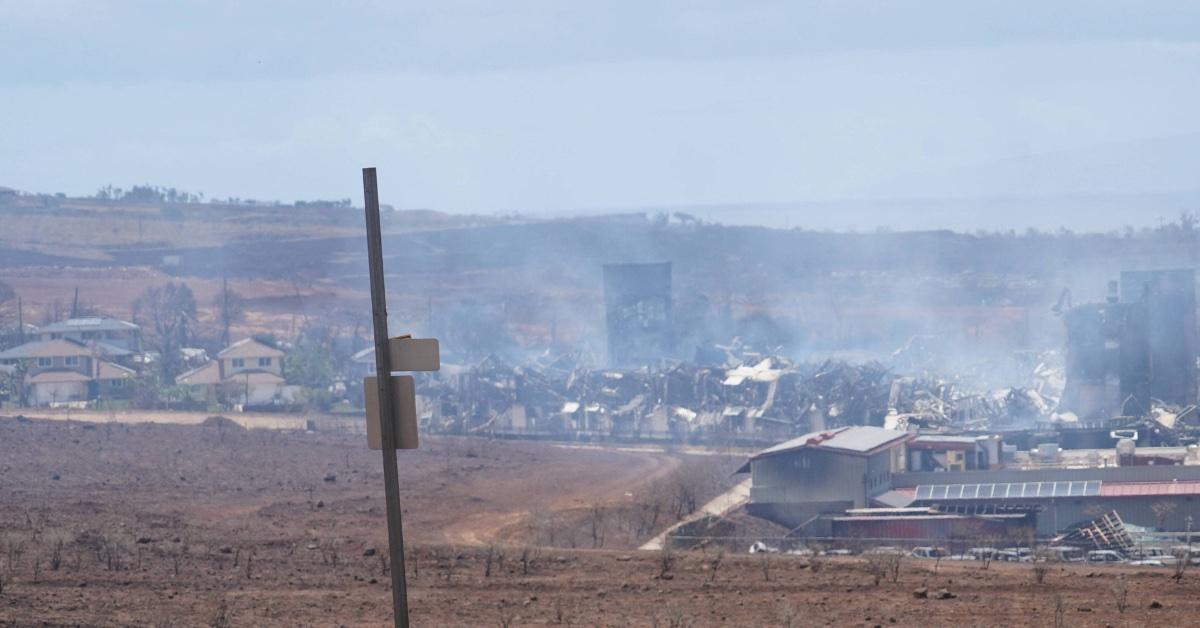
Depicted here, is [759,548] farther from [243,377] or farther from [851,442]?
[243,377]

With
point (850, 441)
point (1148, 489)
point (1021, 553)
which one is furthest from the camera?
point (850, 441)

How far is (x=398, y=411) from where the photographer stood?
29.5 feet

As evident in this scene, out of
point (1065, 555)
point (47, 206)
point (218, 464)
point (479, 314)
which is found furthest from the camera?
point (47, 206)

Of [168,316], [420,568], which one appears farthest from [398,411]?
[168,316]

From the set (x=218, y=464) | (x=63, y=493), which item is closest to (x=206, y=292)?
(x=218, y=464)

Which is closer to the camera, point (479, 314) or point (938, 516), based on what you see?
point (938, 516)

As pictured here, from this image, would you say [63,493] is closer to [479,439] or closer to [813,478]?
[813,478]

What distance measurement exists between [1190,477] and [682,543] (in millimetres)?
11106

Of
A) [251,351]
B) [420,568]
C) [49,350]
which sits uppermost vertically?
[49,350]

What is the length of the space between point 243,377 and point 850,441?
28537 mm

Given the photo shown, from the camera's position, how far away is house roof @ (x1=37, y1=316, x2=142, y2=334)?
61781 mm

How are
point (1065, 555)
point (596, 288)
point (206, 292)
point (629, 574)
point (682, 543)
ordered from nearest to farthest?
point (629, 574) → point (1065, 555) → point (682, 543) → point (206, 292) → point (596, 288)

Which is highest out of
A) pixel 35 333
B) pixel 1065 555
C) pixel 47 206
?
pixel 47 206

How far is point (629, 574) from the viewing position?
65.0 ft
